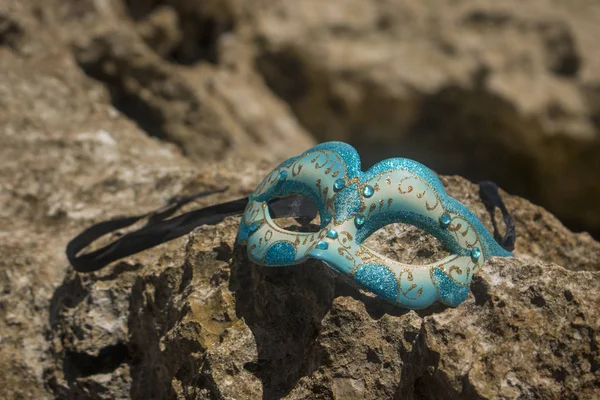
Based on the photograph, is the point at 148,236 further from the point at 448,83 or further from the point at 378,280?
the point at 448,83

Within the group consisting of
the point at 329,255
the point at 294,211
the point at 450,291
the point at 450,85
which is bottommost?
the point at 450,291

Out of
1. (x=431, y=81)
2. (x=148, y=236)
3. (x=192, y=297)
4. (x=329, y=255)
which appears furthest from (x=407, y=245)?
(x=431, y=81)

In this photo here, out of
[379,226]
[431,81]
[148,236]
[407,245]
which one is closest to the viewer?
[379,226]

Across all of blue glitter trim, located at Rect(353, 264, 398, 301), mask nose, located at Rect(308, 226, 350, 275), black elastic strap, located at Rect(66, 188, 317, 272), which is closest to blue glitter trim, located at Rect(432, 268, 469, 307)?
blue glitter trim, located at Rect(353, 264, 398, 301)

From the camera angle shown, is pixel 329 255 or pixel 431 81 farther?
pixel 431 81

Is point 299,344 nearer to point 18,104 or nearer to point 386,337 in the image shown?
point 386,337

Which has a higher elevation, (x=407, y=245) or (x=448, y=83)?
(x=448, y=83)

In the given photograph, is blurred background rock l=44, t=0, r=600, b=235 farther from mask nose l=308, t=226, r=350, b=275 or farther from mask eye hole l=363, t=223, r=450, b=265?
mask nose l=308, t=226, r=350, b=275
